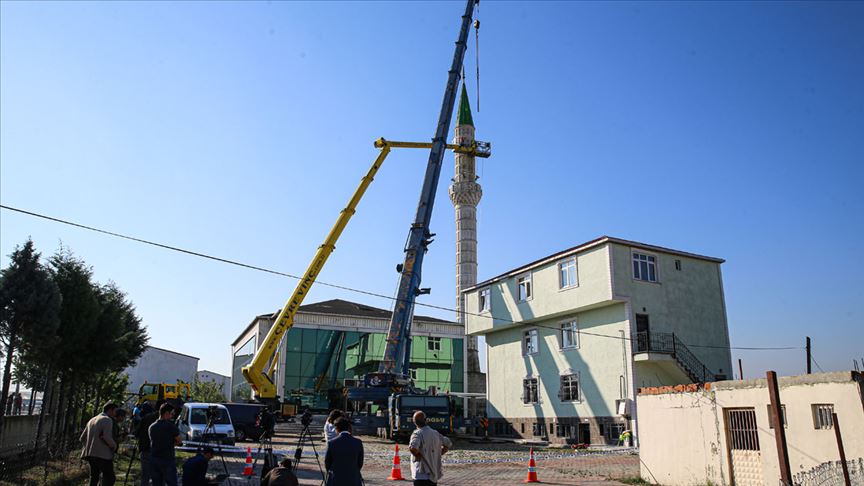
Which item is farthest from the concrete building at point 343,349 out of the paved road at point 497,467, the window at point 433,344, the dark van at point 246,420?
the paved road at point 497,467

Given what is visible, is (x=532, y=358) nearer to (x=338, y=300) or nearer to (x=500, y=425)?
(x=500, y=425)

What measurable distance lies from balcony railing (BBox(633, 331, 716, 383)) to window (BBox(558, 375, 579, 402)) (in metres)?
3.93

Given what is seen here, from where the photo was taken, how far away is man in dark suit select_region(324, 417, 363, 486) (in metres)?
7.39

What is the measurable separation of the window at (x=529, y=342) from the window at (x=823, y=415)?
23987 millimetres

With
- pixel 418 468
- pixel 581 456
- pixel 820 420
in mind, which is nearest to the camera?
pixel 418 468

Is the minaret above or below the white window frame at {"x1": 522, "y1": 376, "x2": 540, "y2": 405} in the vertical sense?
above

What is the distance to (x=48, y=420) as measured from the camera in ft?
66.6

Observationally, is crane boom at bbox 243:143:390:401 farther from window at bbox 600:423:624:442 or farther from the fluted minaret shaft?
the fluted minaret shaft

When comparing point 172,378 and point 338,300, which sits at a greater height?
point 338,300

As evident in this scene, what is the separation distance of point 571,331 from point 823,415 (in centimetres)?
2154

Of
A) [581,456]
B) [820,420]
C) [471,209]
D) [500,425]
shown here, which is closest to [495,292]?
[500,425]

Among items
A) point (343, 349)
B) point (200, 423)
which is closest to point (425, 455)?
point (200, 423)

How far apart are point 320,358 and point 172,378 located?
29112 mm

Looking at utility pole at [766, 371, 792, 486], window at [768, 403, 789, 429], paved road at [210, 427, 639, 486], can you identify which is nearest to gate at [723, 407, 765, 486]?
window at [768, 403, 789, 429]
